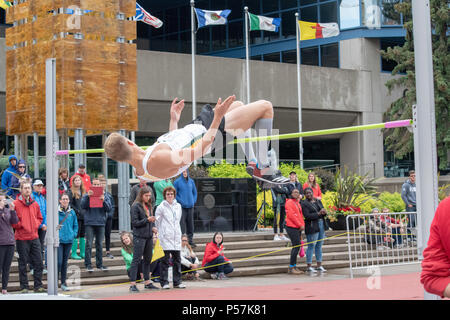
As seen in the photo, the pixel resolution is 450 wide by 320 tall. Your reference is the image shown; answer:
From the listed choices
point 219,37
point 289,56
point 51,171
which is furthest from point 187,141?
point 219,37

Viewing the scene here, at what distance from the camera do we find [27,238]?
11.1 metres

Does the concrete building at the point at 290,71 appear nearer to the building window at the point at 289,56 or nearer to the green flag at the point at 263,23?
the building window at the point at 289,56

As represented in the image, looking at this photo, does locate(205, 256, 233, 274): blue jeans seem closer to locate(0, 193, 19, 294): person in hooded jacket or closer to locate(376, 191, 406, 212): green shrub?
locate(0, 193, 19, 294): person in hooded jacket

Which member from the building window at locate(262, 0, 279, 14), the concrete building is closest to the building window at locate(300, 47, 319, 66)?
the concrete building

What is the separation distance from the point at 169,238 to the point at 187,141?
224 inches

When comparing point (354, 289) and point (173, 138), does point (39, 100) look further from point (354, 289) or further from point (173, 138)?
point (173, 138)

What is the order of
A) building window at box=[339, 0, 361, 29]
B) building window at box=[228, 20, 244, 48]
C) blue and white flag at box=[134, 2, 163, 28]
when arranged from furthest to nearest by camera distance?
building window at box=[228, 20, 244, 48] < building window at box=[339, 0, 361, 29] < blue and white flag at box=[134, 2, 163, 28]

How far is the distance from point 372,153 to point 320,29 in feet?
28.9

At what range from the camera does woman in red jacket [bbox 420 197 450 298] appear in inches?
109

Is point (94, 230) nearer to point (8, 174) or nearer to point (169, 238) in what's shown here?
point (169, 238)

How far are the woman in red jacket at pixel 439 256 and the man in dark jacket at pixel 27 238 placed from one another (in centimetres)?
909

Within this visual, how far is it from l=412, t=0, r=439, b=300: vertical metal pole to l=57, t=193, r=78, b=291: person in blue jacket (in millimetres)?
6392

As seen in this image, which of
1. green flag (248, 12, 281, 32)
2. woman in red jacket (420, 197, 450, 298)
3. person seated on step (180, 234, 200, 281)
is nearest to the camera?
woman in red jacket (420, 197, 450, 298)
